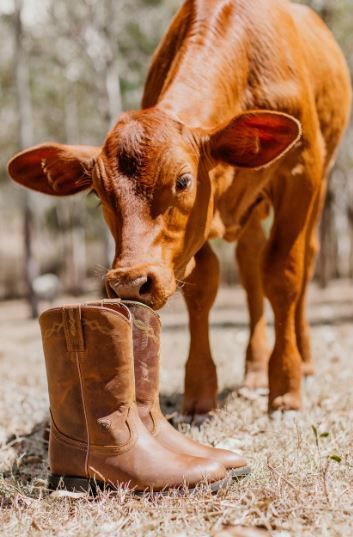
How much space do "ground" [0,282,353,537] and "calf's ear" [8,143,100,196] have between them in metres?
0.81

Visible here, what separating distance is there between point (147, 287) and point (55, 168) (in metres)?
1.08

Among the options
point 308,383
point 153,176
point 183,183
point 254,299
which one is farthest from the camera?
point 254,299

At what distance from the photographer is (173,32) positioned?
16.0 ft

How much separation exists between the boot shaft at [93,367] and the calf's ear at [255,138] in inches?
48.0

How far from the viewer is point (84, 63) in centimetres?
2447

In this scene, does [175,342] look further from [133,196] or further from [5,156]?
[5,156]

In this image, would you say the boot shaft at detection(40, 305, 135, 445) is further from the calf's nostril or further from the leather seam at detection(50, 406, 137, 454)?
the calf's nostril

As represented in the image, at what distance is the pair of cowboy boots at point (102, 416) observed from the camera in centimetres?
281

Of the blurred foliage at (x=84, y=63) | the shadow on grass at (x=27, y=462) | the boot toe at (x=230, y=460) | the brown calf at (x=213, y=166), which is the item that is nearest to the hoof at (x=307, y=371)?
the brown calf at (x=213, y=166)

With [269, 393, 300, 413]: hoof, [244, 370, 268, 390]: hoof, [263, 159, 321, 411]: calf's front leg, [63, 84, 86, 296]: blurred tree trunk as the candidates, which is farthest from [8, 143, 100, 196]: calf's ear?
[63, 84, 86, 296]: blurred tree trunk

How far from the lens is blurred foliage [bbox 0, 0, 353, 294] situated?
17.0 metres

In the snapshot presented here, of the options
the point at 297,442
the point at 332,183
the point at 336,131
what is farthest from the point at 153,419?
the point at 332,183

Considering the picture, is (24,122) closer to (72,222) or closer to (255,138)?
(255,138)

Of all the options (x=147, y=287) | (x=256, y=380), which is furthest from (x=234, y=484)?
(x=256, y=380)
